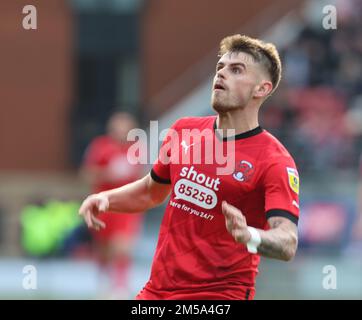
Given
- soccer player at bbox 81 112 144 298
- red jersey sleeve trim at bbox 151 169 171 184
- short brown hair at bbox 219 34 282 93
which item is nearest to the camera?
short brown hair at bbox 219 34 282 93

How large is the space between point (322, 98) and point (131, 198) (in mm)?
12050

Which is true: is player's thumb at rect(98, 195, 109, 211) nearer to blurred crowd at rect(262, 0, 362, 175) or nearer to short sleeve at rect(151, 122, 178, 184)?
short sleeve at rect(151, 122, 178, 184)

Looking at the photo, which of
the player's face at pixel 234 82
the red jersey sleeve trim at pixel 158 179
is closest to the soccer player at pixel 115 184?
the red jersey sleeve trim at pixel 158 179

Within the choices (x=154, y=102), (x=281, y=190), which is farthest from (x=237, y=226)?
(x=154, y=102)

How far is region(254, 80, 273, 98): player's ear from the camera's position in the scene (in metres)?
5.62

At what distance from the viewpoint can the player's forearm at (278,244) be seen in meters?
4.87

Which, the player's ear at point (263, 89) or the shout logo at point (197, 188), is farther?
the player's ear at point (263, 89)

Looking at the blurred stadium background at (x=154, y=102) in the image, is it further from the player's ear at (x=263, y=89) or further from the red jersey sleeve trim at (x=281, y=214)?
the red jersey sleeve trim at (x=281, y=214)

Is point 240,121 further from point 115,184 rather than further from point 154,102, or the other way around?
point 154,102

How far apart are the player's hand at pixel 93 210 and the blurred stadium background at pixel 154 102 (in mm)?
7234

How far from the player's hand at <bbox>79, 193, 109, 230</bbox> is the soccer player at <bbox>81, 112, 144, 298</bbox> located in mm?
7223

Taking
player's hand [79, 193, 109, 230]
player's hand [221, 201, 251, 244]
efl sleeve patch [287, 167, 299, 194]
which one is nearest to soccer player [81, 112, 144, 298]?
player's hand [79, 193, 109, 230]

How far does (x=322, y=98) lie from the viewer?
17672mm

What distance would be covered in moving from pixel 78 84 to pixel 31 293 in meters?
11.2
